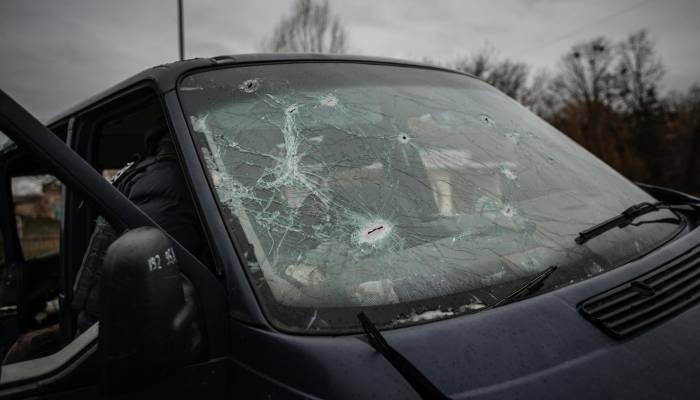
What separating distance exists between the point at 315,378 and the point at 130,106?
137cm

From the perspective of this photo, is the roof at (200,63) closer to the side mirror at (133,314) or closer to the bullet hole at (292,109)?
the bullet hole at (292,109)

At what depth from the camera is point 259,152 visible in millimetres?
1427

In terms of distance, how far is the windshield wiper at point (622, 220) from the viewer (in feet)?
4.63

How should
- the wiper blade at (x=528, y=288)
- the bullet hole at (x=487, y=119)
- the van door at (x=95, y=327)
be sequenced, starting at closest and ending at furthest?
1. the van door at (x=95, y=327)
2. the wiper blade at (x=528, y=288)
3. the bullet hole at (x=487, y=119)

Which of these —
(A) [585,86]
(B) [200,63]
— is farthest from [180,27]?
(A) [585,86]

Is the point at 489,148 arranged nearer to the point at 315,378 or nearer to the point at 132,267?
the point at 315,378

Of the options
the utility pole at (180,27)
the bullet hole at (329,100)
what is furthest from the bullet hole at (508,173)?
the utility pole at (180,27)

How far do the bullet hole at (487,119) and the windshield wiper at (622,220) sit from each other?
1.84ft

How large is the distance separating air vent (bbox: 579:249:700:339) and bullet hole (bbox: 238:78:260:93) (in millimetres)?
1162

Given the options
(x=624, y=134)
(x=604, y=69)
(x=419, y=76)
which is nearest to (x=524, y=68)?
(x=624, y=134)

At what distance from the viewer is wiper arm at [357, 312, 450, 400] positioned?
898 mm

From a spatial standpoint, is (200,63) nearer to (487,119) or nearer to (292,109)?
(292,109)

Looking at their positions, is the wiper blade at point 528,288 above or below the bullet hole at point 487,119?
below

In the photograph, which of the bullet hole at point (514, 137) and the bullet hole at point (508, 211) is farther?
the bullet hole at point (514, 137)
